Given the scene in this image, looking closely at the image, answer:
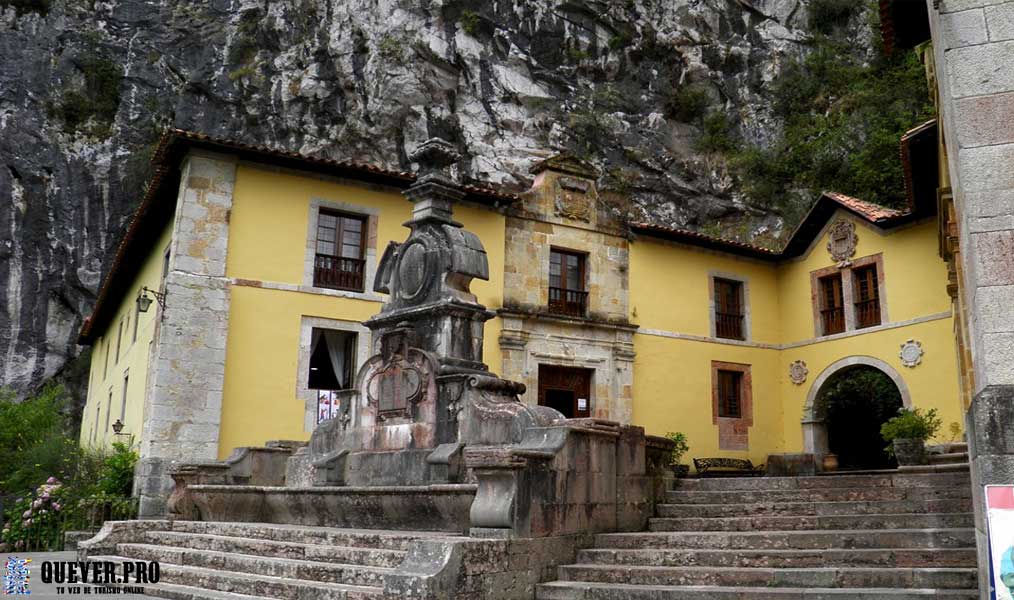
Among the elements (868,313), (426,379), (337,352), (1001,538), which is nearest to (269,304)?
(337,352)

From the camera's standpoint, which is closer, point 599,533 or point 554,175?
point 599,533

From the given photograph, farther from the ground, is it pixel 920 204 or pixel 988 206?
pixel 920 204

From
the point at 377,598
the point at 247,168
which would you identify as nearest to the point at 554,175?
the point at 247,168

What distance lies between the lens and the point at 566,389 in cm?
1920

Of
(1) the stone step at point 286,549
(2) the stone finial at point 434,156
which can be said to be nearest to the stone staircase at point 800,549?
(1) the stone step at point 286,549

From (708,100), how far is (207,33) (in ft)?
71.8

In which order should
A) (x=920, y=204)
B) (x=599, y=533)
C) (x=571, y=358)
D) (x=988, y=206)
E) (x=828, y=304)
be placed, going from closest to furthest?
(x=988, y=206)
(x=599, y=533)
(x=920, y=204)
(x=571, y=358)
(x=828, y=304)

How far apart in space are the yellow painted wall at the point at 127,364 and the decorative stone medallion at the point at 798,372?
14941mm

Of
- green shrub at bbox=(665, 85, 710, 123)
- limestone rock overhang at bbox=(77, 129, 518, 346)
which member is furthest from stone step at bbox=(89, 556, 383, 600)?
green shrub at bbox=(665, 85, 710, 123)

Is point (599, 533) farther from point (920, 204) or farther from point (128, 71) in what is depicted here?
point (128, 71)

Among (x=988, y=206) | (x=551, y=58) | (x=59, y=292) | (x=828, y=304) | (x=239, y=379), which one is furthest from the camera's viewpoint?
(x=551, y=58)

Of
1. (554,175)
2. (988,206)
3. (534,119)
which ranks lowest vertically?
(988,206)

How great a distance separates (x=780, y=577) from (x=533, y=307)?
41.8ft

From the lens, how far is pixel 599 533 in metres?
7.74
